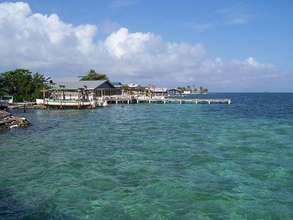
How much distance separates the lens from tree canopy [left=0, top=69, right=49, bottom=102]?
272ft

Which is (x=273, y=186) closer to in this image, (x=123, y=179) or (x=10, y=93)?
(x=123, y=179)

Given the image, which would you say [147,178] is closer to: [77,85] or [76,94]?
[76,94]

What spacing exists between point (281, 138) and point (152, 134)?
11.0 meters

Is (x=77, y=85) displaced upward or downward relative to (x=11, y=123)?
upward

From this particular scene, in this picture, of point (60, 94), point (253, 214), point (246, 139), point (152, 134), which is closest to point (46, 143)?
point (152, 134)

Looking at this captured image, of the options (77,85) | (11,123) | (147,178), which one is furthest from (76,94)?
(147,178)

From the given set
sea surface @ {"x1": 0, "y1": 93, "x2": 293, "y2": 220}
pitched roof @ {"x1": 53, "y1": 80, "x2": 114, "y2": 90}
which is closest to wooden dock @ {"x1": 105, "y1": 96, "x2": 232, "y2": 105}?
pitched roof @ {"x1": 53, "y1": 80, "x2": 114, "y2": 90}

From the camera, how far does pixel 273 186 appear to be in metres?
16.7

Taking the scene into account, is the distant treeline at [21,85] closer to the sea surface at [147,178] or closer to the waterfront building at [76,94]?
the waterfront building at [76,94]

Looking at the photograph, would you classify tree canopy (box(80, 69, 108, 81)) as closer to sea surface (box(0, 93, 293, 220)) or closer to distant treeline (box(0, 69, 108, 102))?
distant treeline (box(0, 69, 108, 102))

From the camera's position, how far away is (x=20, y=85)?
275 ft

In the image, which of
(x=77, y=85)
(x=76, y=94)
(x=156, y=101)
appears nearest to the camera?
(x=76, y=94)

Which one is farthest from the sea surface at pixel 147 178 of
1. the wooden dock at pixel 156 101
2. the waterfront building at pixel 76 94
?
the wooden dock at pixel 156 101

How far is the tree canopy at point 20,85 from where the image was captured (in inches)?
3260
